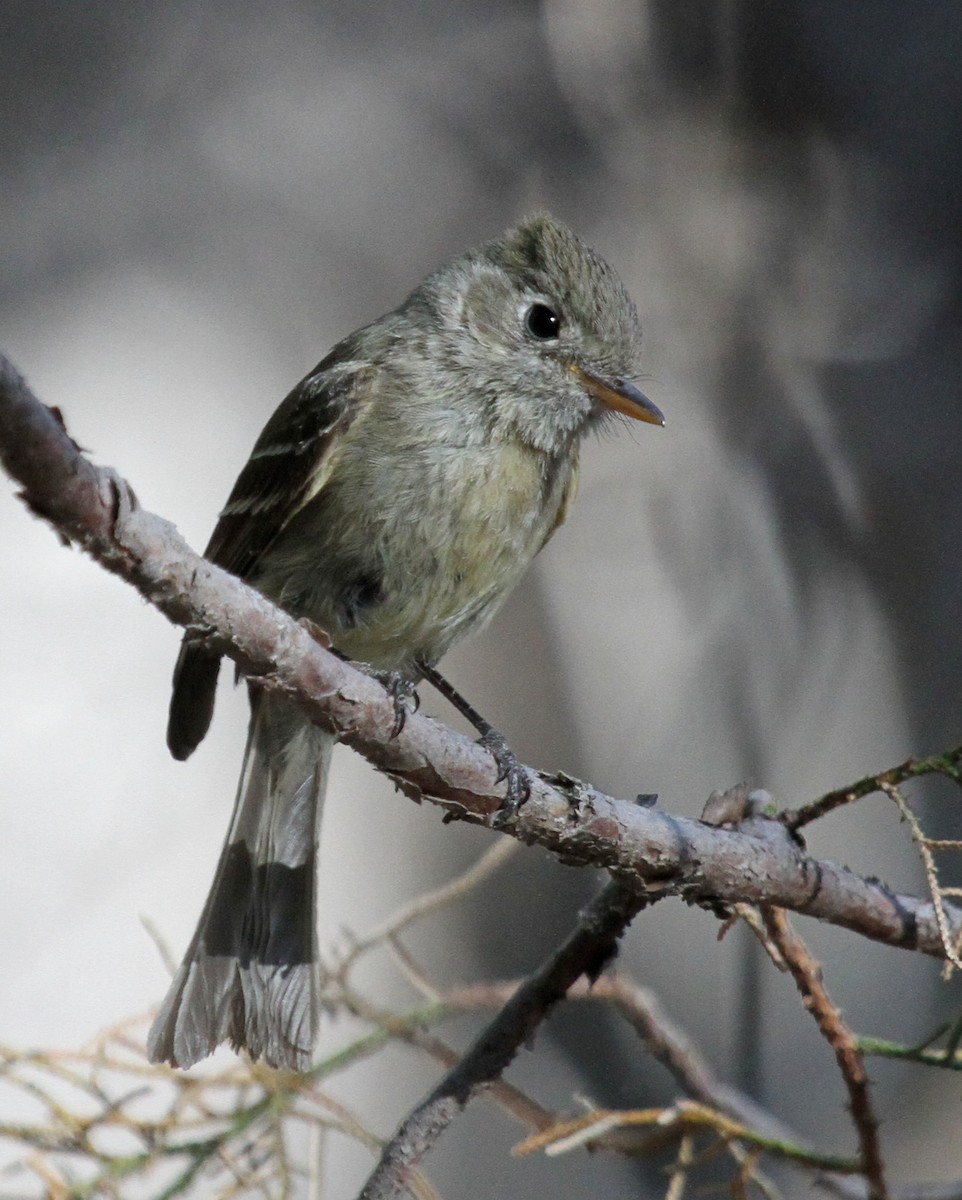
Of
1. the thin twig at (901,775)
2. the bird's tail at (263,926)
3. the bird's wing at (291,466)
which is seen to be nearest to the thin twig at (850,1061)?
the thin twig at (901,775)

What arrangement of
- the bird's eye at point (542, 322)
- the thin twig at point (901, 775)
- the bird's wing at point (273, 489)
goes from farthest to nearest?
1. the bird's eye at point (542, 322)
2. the bird's wing at point (273, 489)
3. the thin twig at point (901, 775)

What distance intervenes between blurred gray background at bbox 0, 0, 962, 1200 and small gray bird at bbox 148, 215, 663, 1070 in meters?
0.68

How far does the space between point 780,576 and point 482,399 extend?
4.19 feet

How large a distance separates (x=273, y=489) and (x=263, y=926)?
2.53 ft

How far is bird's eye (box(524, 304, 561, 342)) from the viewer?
257cm

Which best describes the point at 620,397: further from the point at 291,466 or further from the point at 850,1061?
the point at 850,1061

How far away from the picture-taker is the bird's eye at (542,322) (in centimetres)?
257

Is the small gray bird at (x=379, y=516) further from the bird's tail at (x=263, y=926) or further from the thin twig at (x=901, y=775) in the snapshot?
the thin twig at (x=901, y=775)

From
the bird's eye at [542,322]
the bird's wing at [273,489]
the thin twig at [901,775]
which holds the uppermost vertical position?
the bird's eye at [542,322]

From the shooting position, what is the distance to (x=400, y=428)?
2332 mm

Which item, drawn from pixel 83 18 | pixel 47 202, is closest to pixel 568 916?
pixel 47 202

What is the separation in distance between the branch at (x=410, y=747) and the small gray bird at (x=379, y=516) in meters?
0.65

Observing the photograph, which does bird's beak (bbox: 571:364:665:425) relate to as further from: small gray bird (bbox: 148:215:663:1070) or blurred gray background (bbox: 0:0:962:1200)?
blurred gray background (bbox: 0:0:962:1200)

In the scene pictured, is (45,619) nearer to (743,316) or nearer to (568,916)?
(568,916)
